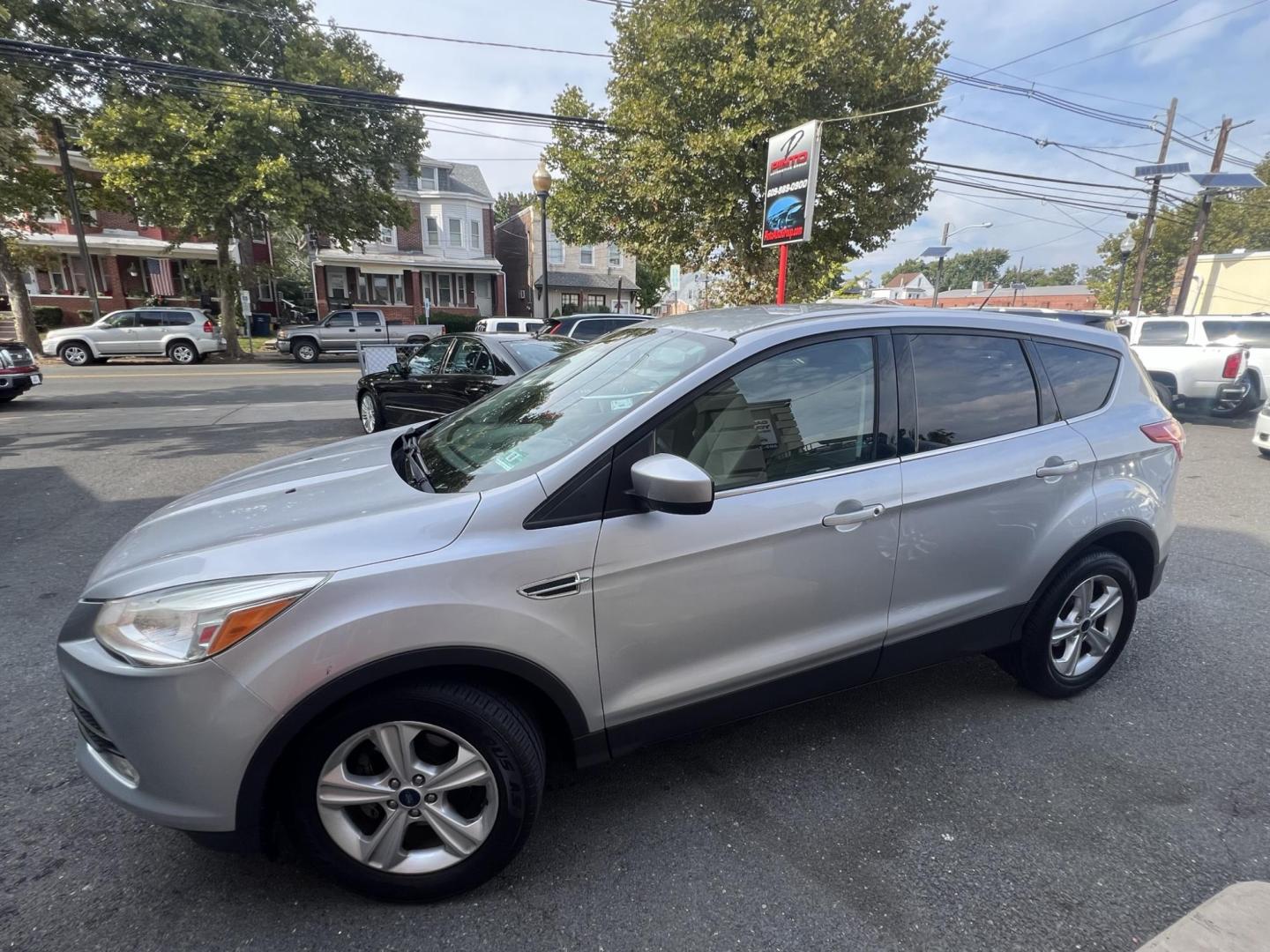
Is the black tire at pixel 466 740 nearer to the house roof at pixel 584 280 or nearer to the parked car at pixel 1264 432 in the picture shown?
the parked car at pixel 1264 432

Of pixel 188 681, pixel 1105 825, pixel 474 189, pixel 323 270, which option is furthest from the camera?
pixel 474 189

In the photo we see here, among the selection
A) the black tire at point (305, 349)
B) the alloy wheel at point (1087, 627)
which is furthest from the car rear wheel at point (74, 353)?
the alloy wheel at point (1087, 627)

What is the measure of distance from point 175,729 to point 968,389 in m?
2.92

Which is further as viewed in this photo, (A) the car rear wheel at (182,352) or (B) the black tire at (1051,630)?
(A) the car rear wheel at (182,352)

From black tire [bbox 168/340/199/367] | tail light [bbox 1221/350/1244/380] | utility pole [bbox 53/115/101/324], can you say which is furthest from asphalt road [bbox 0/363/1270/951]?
utility pole [bbox 53/115/101/324]

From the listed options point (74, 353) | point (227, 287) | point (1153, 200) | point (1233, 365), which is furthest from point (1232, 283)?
point (74, 353)

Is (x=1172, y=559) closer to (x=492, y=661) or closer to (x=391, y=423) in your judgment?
(x=492, y=661)

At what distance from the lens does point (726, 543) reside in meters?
2.12

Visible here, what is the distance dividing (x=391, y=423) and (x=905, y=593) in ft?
22.4

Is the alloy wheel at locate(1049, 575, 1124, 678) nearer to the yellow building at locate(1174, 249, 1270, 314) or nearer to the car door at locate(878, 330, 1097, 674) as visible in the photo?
the car door at locate(878, 330, 1097, 674)

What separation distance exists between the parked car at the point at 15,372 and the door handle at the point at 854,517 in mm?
13513

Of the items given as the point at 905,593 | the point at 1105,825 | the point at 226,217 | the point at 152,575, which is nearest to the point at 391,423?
the point at 152,575

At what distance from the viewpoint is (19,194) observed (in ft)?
58.4

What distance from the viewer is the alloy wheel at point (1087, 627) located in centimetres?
299
